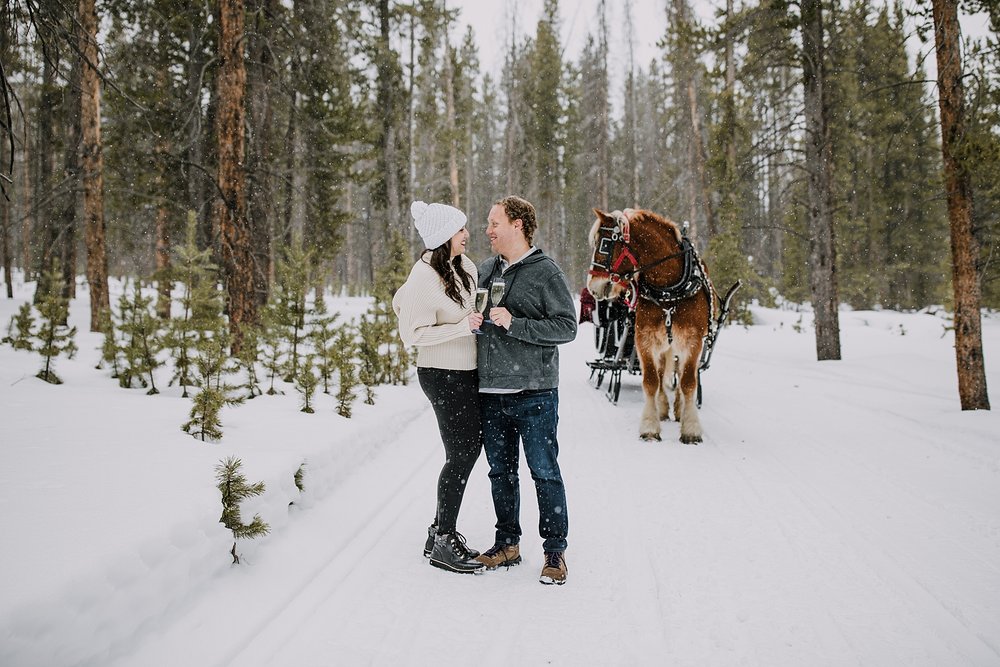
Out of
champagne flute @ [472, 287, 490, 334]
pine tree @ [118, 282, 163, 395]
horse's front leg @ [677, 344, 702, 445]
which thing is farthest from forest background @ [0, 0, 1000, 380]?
horse's front leg @ [677, 344, 702, 445]

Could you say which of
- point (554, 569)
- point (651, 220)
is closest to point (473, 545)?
point (554, 569)

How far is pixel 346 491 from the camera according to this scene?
13.8ft

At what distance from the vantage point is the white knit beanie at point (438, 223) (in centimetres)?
283


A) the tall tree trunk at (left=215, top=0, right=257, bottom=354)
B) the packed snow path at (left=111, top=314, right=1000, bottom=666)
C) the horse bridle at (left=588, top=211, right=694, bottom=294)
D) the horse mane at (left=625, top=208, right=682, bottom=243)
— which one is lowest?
the packed snow path at (left=111, top=314, right=1000, bottom=666)

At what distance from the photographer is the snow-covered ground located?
2.23m

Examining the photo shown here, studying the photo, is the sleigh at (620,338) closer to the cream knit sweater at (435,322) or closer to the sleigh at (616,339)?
the sleigh at (616,339)

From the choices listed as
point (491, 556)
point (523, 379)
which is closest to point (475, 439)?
point (523, 379)

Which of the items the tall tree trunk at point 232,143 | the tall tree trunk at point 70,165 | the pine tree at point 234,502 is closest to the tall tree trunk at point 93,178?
the tall tree trunk at point 70,165

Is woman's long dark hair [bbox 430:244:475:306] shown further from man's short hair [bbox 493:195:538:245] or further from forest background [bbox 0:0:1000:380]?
forest background [bbox 0:0:1000:380]

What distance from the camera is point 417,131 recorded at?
24.8m

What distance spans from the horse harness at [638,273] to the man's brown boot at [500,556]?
3050 mm

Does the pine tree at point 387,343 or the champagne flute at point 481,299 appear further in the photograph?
the pine tree at point 387,343

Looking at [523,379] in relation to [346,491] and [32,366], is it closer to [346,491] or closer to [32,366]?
[346,491]

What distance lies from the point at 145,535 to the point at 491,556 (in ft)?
5.64
